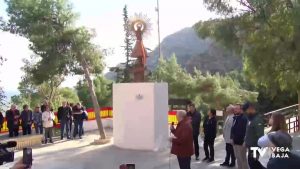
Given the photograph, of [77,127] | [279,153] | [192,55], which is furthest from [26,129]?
[192,55]

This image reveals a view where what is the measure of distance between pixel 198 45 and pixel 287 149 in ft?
324

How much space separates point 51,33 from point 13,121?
3462 mm

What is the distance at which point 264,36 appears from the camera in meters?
14.3

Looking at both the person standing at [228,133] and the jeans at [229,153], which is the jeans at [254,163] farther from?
the jeans at [229,153]

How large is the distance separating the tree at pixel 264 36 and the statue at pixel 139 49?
11.5 feet

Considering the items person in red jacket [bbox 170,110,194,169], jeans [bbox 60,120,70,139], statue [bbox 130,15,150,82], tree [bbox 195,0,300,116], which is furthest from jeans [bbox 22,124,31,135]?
person in red jacket [bbox 170,110,194,169]

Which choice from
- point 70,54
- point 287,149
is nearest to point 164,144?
point 70,54

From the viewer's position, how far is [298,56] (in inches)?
541

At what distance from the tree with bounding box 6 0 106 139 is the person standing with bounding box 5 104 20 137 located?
1554mm

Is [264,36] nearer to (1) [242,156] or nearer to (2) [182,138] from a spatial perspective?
(1) [242,156]

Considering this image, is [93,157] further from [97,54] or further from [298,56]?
[298,56]

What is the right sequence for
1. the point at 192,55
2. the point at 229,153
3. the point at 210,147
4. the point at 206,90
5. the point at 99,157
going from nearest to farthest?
the point at 229,153 → the point at 210,147 → the point at 99,157 → the point at 206,90 → the point at 192,55

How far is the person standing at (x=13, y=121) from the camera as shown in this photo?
1588 centimetres

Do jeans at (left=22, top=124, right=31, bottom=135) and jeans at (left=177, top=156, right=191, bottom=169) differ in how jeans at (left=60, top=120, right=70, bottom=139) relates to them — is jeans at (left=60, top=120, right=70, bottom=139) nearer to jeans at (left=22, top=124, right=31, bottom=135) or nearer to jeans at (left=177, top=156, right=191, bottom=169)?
jeans at (left=22, top=124, right=31, bottom=135)
